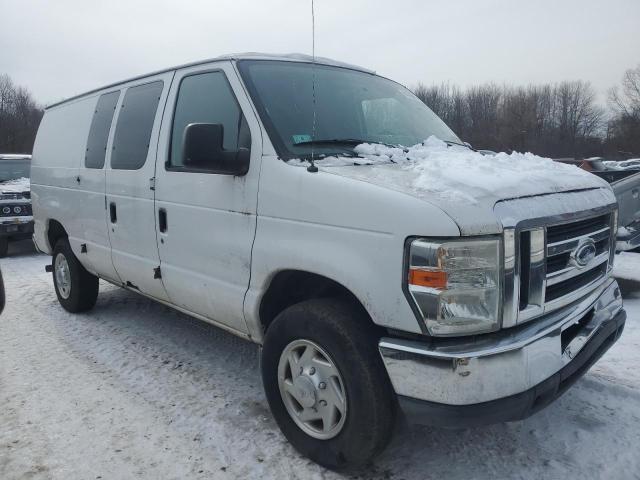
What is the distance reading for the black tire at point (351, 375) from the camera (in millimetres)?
2344

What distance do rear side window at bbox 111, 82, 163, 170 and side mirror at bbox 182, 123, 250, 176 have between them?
1.16 metres

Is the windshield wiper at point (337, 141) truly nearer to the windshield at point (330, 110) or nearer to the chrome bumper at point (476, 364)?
the windshield at point (330, 110)

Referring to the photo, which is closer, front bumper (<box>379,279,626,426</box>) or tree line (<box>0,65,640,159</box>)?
front bumper (<box>379,279,626,426</box>)

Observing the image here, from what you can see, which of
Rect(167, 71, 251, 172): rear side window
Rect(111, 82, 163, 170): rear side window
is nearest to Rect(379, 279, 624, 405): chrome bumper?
Rect(167, 71, 251, 172): rear side window

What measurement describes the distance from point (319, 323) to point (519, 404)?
37.3 inches

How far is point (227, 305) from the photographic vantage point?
3.11 metres

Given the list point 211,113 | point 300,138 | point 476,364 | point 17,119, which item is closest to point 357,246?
point 476,364

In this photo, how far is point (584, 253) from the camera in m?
2.56

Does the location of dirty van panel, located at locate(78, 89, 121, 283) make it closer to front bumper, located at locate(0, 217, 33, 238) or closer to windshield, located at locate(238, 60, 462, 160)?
windshield, located at locate(238, 60, 462, 160)

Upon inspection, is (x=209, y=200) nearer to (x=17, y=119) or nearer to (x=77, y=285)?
(x=77, y=285)

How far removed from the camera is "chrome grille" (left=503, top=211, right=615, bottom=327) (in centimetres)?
218

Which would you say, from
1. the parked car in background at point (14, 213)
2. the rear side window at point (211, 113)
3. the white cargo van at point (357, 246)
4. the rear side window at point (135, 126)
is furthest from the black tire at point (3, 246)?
the rear side window at point (211, 113)

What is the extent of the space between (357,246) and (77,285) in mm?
3849

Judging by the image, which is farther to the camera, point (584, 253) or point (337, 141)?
point (337, 141)
